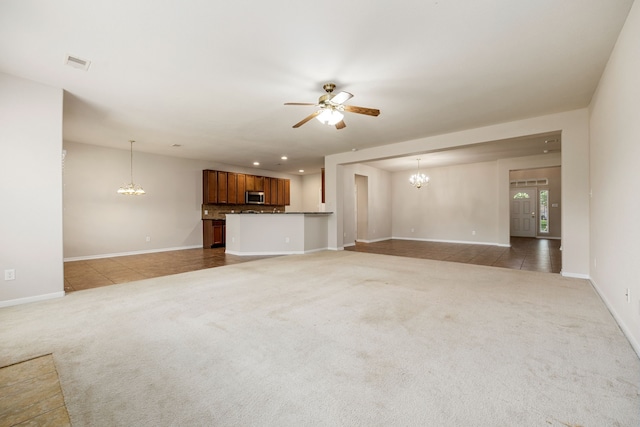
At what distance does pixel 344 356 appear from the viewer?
78.7 inches

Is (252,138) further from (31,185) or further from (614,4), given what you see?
(614,4)

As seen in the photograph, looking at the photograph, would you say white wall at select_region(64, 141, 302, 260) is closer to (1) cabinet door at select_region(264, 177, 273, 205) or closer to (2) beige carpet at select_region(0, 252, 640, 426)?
(1) cabinet door at select_region(264, 177, 273, 205)

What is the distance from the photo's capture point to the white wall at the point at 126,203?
6.17m

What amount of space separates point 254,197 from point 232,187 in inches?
33.5

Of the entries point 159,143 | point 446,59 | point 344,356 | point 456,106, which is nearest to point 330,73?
point 446,59

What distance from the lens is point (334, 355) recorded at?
202cm

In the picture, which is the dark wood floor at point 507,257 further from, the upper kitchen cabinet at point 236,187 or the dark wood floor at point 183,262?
the upper kitchen cabinet at point 236,187

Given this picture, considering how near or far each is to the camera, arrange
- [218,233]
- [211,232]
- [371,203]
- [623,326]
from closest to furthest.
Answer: [623,326] → [211,232] → [218,233] → [371,203]

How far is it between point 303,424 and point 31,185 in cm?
408

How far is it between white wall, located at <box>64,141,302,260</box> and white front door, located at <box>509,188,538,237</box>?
36.0 ft

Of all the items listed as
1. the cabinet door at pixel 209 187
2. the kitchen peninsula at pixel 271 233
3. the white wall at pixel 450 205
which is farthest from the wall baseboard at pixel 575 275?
the cabinet door at pixel 209 187

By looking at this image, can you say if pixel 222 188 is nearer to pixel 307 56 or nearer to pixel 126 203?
pixel 126 203

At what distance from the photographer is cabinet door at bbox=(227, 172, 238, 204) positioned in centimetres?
872

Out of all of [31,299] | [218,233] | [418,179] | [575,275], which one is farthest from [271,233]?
[575,275]
